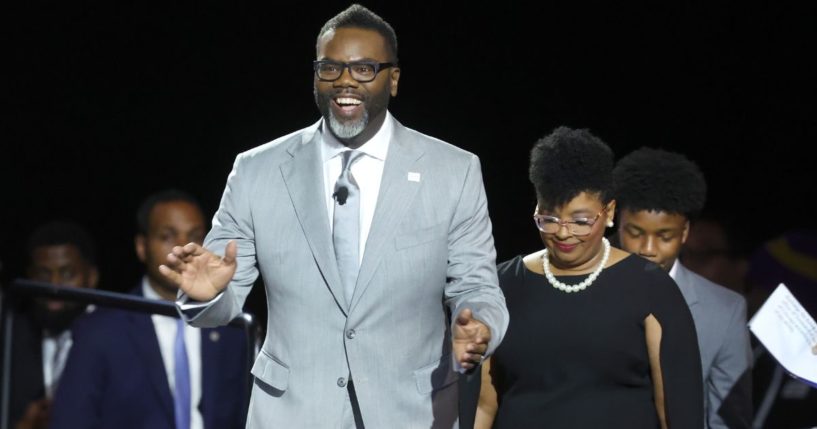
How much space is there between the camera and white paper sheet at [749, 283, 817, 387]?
119 inches

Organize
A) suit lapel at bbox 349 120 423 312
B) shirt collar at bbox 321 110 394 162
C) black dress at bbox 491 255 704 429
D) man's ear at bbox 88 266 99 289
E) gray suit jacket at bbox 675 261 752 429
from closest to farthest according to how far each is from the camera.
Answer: suit lapel at bbox 349 120 423 312, shirt collar at bbox 321 110 394 162, black dress at bbox 491 255 704 429, gray suit jacket at bbox 675 261 752 429, man's ear at bbox 88 266 99 289

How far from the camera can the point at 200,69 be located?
205 inches

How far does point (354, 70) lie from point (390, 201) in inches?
10.9

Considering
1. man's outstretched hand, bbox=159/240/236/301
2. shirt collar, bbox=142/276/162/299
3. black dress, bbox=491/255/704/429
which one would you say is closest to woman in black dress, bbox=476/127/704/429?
black dress, bbox=491/255/704/429

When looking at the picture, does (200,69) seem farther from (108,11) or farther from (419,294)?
(419,294)

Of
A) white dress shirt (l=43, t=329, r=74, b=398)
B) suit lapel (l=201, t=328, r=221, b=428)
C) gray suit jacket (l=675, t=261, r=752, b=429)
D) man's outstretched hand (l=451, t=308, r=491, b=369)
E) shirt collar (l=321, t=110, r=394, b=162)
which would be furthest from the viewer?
white dress shirt (l=43, t=329, r=74, b=398)

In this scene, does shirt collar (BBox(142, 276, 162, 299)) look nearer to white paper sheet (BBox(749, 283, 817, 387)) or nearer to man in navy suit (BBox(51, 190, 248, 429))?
man in navy suit (BBox(51, 190, 248, 429))

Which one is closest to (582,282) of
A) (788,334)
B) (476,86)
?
(788,334)

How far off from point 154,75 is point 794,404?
2815mm

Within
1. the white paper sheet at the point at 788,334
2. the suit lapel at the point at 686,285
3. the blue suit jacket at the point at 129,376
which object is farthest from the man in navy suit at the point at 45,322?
the white paper sheet at the point at 788,334

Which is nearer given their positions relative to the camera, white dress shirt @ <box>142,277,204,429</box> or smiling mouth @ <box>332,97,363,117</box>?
smiling mouth @ <box>332,97,363,117</box>

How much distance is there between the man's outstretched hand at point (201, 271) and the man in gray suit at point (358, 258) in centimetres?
4

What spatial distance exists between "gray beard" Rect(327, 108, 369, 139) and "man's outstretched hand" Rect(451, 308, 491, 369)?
0.45 metres

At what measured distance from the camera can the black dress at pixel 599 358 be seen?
9.46ft
